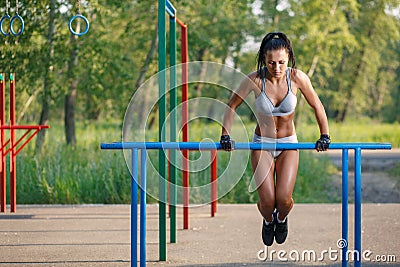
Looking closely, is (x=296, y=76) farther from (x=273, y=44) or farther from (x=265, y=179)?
(x=265, y=179)

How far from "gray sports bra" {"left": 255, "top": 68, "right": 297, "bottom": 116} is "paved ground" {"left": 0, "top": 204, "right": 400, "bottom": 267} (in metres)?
1.38

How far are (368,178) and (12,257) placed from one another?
9.62 meters

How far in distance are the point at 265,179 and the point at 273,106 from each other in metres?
0.55

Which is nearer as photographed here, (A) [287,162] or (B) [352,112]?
(A) [287,162]

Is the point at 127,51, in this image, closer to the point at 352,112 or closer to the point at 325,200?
the point at 325,200

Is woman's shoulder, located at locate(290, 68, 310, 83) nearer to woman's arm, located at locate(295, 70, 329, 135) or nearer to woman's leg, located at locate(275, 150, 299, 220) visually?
woman's arm, located at locate(295, 70, 329, 135)

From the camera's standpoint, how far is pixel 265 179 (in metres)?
5.66

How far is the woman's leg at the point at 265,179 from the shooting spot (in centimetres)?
564

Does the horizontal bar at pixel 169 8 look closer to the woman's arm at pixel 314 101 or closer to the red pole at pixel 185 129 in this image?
the red pole at pixel 185 129

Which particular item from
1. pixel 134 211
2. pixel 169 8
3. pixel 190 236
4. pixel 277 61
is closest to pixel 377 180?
pixel 190 236

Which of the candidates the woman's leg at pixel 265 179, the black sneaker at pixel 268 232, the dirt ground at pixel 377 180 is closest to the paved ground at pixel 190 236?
the black sneaker at pixel 268 232

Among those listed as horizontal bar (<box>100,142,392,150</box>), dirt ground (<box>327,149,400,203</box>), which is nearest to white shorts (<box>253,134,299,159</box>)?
horizontal bar (<box>100,142,392,150</box>)

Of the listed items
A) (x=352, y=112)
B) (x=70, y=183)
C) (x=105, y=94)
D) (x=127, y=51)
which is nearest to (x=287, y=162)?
(x=70, y=183)

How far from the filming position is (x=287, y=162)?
18.6 feet
